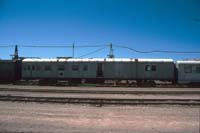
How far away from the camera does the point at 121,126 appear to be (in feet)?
36.2

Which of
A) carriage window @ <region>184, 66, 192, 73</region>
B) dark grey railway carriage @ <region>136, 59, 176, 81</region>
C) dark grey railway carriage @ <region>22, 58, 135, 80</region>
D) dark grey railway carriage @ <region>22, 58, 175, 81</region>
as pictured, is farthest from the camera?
dark grey railway carriage @ <region>22, 58, 135, 80</region>

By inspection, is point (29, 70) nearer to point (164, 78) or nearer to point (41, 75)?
point (41, 75)

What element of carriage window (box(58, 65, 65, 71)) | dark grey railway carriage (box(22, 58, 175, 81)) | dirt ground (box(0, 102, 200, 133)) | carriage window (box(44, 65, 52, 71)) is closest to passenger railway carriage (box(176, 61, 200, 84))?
dark grey railway carriage (box(22, 58, 175, 81))

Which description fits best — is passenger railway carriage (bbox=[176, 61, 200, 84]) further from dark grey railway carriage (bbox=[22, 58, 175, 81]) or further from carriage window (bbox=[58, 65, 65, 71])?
carriage window (bbox=[58, 65, 65, 71])

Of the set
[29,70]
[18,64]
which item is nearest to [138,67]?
[29,70]

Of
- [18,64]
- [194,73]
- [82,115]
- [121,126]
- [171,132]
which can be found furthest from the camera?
[18,64]

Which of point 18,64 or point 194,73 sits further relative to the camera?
point 18,64

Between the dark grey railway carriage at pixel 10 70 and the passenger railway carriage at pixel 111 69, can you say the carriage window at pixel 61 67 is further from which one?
the dark grey railway carriage at pixel 10 70

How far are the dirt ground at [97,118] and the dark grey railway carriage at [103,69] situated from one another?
18217 mm

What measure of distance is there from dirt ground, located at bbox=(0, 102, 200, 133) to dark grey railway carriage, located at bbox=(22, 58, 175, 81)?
18.2 meters

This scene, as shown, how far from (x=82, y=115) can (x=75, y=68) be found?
22.3 metres

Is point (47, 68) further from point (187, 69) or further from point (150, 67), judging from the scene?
point (187, 69)

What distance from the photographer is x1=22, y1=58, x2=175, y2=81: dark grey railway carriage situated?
34062 mm

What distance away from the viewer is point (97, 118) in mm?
12789
